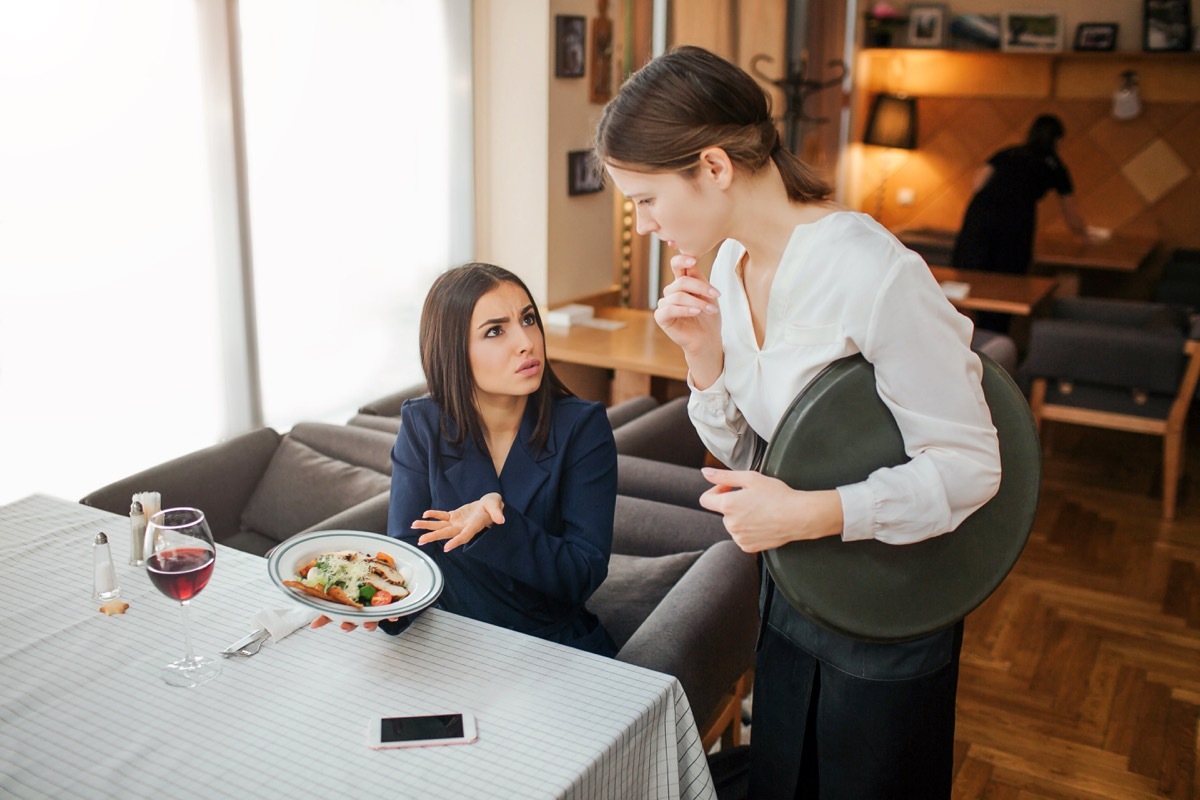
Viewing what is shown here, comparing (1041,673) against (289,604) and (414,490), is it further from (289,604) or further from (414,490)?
(289,604)

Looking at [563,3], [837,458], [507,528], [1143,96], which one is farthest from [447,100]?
[1143,96]

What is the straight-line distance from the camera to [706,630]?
1.97 m

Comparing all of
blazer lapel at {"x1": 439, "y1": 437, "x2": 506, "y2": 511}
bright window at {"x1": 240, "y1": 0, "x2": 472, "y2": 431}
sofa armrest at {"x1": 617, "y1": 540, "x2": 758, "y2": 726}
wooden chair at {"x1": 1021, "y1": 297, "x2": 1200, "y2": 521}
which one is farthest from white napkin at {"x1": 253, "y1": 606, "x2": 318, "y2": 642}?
wooden chair at {"x1": 1021, "y1": 297, "x2": 1200, "y2": 521}

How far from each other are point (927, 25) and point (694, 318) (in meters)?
6.19

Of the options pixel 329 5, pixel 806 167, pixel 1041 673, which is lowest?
pixel 1041 673

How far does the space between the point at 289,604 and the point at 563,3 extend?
3.00 metres

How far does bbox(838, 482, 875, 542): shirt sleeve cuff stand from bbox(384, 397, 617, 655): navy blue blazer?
2.22 feet

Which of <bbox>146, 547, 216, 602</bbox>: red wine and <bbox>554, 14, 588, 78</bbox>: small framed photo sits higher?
<bbox>554, 14, 588, 78</bbox>: small framed photo

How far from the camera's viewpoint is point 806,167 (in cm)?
134

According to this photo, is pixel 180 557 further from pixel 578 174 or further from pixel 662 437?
pixel 578 174

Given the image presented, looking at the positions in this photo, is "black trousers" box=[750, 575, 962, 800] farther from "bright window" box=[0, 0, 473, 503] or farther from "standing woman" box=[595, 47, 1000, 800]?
"bright window" box=[0, 0, 473, 503]

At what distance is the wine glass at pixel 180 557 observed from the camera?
1319 millimetres

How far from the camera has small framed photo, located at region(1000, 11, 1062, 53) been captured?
6.45 meters

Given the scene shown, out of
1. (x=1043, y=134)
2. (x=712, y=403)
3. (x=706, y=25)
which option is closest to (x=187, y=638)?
(x=712, y=403)
